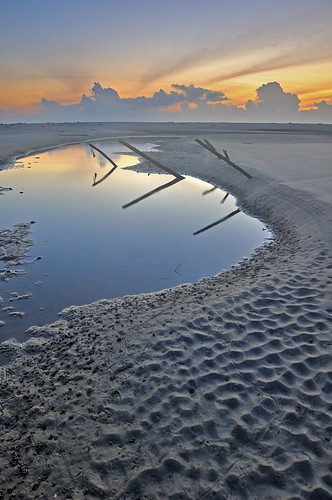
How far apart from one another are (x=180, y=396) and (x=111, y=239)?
30.0 feet

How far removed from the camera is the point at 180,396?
4.97 m

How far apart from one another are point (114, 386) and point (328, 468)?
3.27 meters

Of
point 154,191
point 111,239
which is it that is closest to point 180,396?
point 111,239

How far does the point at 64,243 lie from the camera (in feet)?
41.8

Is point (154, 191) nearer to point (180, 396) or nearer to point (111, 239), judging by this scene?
point (111, 239)

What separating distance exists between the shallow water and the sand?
105 cm

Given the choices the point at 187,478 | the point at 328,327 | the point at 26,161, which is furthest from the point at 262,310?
the point at 26,161

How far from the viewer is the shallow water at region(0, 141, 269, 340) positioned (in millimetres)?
9016

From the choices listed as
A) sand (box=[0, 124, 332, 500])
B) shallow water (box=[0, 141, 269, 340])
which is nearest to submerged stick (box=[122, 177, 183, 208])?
shallow water (box=[0, 141, 269, 340])

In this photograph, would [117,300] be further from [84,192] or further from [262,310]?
[84,192]

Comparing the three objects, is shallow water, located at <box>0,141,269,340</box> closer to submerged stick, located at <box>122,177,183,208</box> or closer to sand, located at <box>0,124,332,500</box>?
submerged stick, located at <box>122,177,183,208</box>

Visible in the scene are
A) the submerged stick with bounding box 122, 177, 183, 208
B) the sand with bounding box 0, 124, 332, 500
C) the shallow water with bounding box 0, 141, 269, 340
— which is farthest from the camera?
the submerged stick with bounding box 122, 177, 183, 208

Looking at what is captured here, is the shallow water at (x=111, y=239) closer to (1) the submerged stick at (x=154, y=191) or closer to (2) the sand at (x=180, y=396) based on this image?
(1) the submerged stick at (x=154, y=191)

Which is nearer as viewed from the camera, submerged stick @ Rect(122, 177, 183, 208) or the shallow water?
the shallow water
